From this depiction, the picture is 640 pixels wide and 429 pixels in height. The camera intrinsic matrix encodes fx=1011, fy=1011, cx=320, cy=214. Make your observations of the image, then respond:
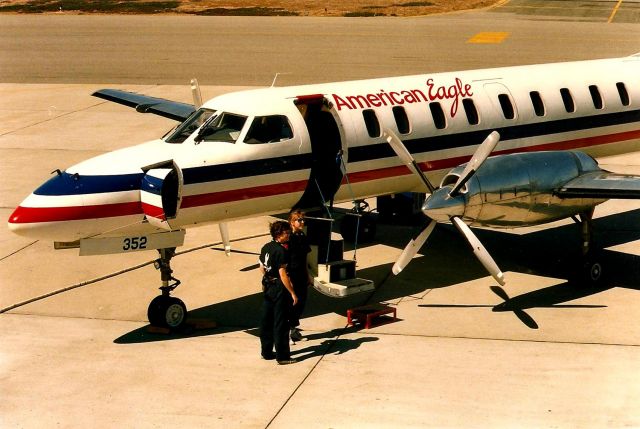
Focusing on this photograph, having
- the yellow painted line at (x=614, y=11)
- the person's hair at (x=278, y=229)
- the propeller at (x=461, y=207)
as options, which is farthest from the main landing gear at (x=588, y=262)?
the yellow painted line at (x=614, y=11)

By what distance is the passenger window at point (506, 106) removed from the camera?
17.8 meters

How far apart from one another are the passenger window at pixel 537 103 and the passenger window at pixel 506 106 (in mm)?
477

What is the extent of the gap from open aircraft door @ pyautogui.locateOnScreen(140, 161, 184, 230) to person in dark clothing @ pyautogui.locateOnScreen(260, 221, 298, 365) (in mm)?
1754

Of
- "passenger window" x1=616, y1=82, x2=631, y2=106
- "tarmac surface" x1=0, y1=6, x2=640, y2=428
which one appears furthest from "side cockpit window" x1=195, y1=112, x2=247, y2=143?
"passenger window" x1=616, y1=82, x2=631, y2=106

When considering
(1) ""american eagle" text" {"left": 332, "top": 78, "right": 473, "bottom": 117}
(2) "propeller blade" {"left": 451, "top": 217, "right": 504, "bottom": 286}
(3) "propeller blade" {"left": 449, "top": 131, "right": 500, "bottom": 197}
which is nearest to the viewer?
(3) "propeller blade" {"left": 449, "top": 131, "right": 500, "bottom": 197}

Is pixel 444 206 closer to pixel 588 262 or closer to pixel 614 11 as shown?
pixel 588 262

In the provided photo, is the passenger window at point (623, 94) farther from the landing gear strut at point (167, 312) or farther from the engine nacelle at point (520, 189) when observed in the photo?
the landing gear strut at point (167, 312)

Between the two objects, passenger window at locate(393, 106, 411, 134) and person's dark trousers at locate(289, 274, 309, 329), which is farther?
passenger window at locate(393, 106, 411, 134)

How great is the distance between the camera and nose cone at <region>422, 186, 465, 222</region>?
14.6m

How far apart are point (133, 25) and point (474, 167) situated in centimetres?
4289

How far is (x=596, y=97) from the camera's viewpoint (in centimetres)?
1884

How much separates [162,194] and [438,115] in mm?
5382

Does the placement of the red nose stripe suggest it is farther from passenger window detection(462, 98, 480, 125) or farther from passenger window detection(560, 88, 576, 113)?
passenger window detection(560, 88, 576, 113)

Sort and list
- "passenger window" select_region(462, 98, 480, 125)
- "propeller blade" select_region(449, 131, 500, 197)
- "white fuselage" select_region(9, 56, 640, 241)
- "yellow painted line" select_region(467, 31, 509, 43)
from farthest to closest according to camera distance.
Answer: "yellow painted line" select_region(467, 31, 509, 43) → "passenger window" select_region(462, 98, 480, 125) → "propeller blade" select_region(449, 131, 500, 197) → "white fuselage" select_region(9, 56, 640, 241)
